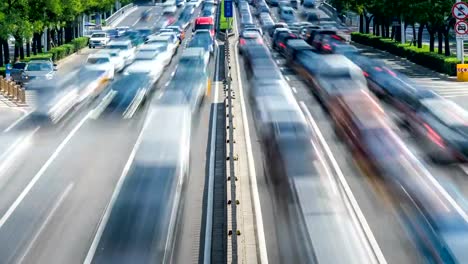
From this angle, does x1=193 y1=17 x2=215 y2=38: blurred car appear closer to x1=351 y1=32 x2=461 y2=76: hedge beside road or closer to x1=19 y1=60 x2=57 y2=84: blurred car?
x1=351 y1=32 x2=461 y2=76: hedge beside road

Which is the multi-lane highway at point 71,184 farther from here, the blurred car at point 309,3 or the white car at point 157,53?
the blurred car at point 309,3

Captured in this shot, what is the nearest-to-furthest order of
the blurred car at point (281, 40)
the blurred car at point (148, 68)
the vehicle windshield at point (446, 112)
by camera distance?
the vehicle windshield at point (446, 112) → the blurred car at point (148, 68) → the blurred car at point (281, 40)

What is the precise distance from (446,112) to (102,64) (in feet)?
75.3

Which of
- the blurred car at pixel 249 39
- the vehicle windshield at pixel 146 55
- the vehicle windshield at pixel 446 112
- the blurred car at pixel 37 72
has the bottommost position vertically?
the vehicle windshield at pixel 446 112

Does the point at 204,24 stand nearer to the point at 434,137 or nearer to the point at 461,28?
the point at 461,28

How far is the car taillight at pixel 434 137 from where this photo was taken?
2246 centimetres

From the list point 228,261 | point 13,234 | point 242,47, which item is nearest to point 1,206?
point 13,234

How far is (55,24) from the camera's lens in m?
58.8

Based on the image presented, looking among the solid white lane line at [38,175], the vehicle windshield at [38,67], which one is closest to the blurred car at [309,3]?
the vehicle windshield at [38,67]

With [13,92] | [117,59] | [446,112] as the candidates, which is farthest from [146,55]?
[446,112]

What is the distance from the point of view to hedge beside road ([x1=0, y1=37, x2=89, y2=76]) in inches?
2099

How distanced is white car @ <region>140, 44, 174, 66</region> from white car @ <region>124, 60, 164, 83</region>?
1.64 metres

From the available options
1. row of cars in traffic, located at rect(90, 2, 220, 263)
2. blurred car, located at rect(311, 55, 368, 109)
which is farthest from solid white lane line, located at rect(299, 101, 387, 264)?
row of cars in traffic, located at rect(90, 2, 220, 263)

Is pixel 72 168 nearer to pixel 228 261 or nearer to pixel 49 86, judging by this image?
pixel 228 261
